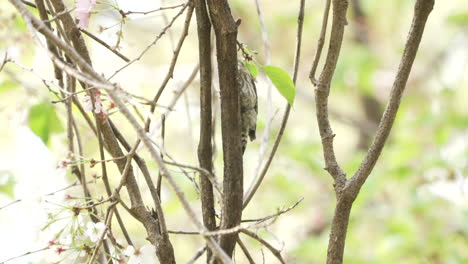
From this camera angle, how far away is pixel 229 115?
0.60 m

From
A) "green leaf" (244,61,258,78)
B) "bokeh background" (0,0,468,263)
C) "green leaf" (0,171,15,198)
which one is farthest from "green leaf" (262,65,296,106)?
"green leaf" (0,171,15,198)

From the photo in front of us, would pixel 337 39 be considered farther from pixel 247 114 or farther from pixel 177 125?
pixel 177 125

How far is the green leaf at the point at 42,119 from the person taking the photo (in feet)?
3.14

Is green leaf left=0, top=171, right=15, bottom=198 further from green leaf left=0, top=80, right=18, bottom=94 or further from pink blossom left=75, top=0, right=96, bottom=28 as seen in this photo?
pink blossom left=75, top=0, right=96, bottom=28

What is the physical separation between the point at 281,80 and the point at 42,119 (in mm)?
475

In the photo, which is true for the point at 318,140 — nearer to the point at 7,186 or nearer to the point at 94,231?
the point at 7,186

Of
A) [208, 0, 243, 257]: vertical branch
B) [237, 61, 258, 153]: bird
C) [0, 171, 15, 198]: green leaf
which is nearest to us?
[208, 0, 243, 257]: vertical branch

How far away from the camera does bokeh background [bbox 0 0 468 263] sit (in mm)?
1274

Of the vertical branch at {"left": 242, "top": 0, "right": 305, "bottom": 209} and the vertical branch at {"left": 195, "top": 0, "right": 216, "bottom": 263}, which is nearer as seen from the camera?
the vertical branch at {"left": 195, "top": 0, "right": 216, "bottom": 263}

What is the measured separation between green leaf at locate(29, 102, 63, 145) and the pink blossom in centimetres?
32

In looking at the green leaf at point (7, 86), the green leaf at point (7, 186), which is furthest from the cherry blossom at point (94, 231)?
the green leaf at point (7, 86)

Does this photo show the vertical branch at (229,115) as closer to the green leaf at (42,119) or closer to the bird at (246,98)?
the bird at (246,98)

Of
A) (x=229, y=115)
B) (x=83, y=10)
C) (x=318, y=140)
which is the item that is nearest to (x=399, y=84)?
(x=229, y=115)

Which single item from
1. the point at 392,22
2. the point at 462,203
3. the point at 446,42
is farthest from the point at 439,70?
the point at 462,203
